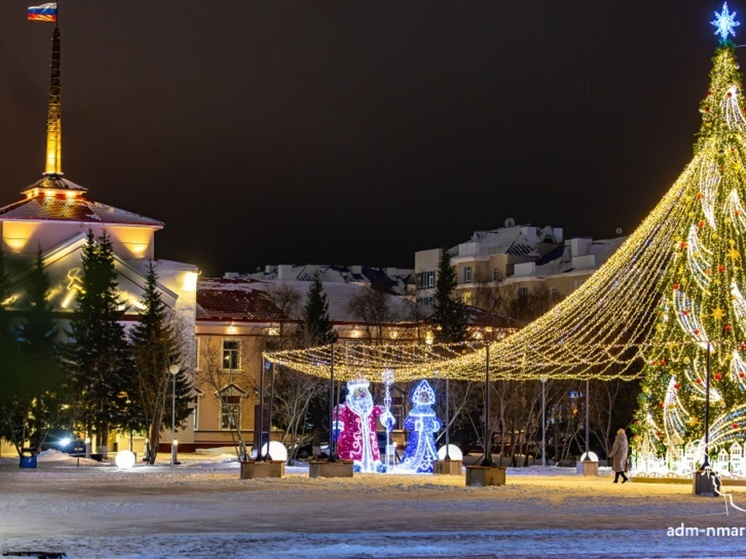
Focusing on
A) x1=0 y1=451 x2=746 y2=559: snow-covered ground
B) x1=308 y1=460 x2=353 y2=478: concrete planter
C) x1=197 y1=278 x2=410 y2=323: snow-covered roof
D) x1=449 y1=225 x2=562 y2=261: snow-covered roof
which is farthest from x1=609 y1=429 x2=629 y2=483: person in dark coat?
x1=449 y1=225 x2=562 y2=261: snow-covered roof

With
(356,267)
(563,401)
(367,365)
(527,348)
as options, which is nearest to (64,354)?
(367,365)

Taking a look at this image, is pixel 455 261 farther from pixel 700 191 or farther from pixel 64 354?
pixel 700 191

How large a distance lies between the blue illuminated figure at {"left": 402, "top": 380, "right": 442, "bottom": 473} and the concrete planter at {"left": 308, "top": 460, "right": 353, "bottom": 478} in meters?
7.71

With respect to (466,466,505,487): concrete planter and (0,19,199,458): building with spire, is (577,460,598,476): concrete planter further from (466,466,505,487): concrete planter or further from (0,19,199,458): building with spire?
(0,19,199,458): building with spire

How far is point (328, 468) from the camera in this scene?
3897 centimetres

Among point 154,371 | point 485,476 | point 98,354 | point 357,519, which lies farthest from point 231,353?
point 357,519

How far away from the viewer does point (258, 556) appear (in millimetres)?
19562

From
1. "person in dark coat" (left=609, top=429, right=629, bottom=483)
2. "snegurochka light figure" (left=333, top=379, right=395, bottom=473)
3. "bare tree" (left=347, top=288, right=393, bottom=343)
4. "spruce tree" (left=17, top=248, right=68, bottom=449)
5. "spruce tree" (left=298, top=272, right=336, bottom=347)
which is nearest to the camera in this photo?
"person in dark coat" (left=609, top=429, right=629, bottom=483)

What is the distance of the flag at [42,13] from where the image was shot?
214 ft

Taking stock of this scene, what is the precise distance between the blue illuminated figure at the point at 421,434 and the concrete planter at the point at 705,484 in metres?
15.7

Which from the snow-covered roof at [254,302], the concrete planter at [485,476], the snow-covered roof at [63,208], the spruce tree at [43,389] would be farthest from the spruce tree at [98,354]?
the concrete planter at [485,476]

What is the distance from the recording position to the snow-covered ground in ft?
67.2

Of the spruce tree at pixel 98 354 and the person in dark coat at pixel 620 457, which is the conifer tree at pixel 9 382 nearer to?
the spruce tree at pixel 98 354

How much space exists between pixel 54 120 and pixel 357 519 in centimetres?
5307
